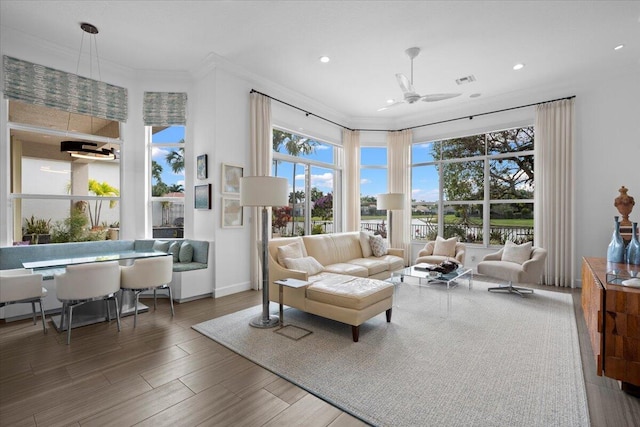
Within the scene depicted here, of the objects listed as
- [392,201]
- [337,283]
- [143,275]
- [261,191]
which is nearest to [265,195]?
[261,191]

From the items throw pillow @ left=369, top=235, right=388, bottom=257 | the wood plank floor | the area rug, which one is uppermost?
throw pillow @ left=369, top=235, right=388, bottom=257

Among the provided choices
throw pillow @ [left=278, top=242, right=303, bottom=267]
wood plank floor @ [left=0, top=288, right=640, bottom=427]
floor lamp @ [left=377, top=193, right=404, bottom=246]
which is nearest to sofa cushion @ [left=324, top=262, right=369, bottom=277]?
throw pillow @ [left=278, top=242, right=303, bottom=267]

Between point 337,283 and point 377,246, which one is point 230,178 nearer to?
point 337,283

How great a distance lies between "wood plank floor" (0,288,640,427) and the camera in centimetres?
198

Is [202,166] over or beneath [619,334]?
over

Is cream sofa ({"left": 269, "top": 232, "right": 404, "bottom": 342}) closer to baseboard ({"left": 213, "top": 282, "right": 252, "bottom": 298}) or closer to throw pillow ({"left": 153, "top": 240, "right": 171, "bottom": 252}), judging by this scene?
baseboard ({"left": 213, "top": 282, "right": 252, "bottom": 298})

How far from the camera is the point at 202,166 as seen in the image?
4996mm

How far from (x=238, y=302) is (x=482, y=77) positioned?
5.46m

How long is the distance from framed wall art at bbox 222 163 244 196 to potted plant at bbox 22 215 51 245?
8.13ft

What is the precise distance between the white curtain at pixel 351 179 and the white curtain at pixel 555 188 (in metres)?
3.62

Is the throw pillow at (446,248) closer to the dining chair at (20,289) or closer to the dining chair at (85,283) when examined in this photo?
the dining chair at (85,283)

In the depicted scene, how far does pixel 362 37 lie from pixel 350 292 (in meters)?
3.28

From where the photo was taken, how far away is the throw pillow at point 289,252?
4.02 m

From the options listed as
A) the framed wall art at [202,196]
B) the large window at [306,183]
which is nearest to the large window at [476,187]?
the large window at [306,183]
